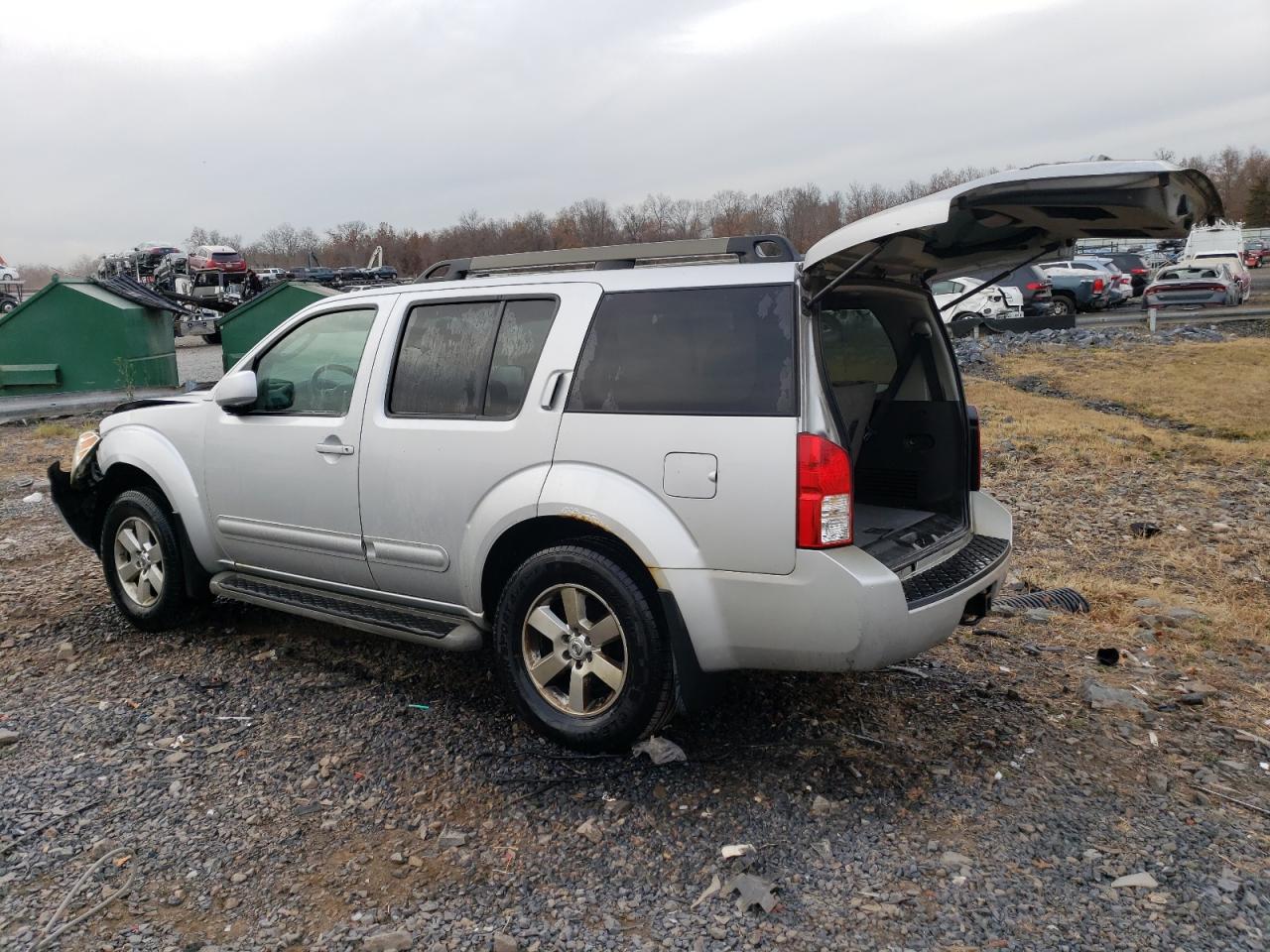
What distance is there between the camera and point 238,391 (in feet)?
15.3

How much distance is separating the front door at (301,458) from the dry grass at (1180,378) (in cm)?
892

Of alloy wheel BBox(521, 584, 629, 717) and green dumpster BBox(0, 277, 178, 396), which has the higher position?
green dumpster BBox(0, 277, 178, 396)

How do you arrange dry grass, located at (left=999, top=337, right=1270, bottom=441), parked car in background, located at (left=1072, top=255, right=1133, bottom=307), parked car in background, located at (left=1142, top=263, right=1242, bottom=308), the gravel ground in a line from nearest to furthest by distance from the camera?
dry grass, located at (left=999, top=337, right=1270, bottom=441) < the gravel ground < parked car in background, located at (left=1142, top=263, right=1242, bottom=308) < parked car in background, located at (left=1072, top=255, right=1133, bottom=307)

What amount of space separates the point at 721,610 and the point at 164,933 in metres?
1.91

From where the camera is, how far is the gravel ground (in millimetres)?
18875

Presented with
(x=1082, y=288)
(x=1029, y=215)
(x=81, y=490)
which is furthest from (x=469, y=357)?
(x=1082, y=288)

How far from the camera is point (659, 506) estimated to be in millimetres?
3453

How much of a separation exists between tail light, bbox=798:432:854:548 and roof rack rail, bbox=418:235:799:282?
82 cm

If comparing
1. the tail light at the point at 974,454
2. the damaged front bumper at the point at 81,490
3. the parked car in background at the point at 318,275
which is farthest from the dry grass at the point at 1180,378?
the parked car in background at the point at 318,275

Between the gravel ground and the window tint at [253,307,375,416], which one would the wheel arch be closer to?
the window tint at [253,307,375,416]

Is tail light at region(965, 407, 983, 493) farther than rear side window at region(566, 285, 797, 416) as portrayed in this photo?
Yes

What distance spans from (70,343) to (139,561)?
10093mm

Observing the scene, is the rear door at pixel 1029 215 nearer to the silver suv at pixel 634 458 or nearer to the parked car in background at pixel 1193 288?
the silver suv at pixel 634 458

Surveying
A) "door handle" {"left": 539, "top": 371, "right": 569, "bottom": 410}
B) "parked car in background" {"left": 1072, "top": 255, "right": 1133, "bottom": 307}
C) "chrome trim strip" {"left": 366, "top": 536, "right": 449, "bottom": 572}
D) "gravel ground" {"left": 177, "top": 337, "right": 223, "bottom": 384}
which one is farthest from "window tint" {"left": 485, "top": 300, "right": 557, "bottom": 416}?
"parked car in background" {"left": 1072, "top": 255, "right": 1133, "bottom": 307}
